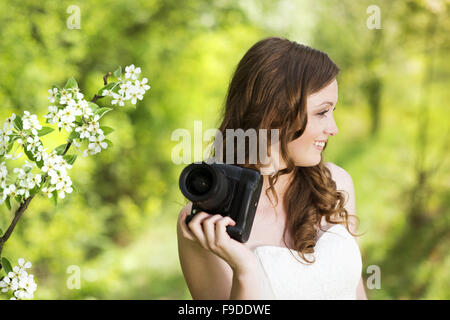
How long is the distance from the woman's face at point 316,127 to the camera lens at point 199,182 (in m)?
0.33

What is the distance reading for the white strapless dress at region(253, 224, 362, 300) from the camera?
1.22 metres

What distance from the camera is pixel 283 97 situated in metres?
1.23

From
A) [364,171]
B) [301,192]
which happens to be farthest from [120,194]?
[301,192]

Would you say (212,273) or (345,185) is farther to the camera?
(345,185)

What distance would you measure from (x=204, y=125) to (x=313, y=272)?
9.25 ft

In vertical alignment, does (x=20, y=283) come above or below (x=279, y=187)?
below

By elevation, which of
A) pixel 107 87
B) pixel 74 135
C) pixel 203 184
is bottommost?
pixel 203 184
